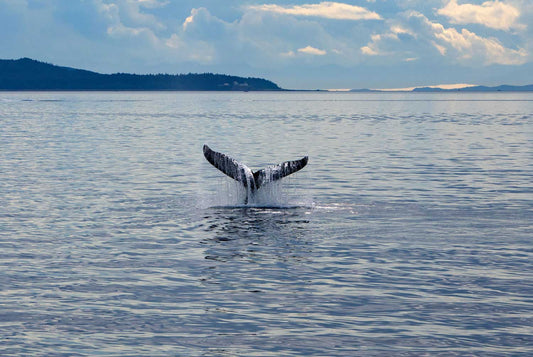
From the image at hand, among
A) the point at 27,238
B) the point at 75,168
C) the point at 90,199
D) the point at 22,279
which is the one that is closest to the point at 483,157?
the point at 75,168

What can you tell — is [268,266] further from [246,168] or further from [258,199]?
[258,199]

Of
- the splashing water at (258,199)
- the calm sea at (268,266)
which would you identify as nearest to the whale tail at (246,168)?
the splashing water at (258,199)

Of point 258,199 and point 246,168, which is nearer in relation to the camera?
point 246,168

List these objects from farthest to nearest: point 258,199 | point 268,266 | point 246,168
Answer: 1. point 258,199
2. point 246,168
3. point 268,266

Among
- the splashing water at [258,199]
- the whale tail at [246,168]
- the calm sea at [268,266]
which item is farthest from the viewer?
the splashing water at [258,199]

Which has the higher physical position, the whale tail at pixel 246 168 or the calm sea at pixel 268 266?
the whale tail at pixel 246 168

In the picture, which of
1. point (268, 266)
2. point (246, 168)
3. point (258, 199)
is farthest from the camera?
point (258, 199)

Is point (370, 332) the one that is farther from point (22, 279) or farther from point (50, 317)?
point (22, 279)

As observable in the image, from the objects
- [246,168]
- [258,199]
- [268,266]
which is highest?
[246,168]

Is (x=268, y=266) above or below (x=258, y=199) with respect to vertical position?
below

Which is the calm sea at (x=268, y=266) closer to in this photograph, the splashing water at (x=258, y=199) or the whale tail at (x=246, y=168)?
the splashing water at (x=258, y=199)

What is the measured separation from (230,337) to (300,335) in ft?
3.56

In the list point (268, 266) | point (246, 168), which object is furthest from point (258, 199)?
point (268, 266)

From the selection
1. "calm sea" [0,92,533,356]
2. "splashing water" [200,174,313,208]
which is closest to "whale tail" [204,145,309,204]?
"splashing water" [200,174,313,208]
